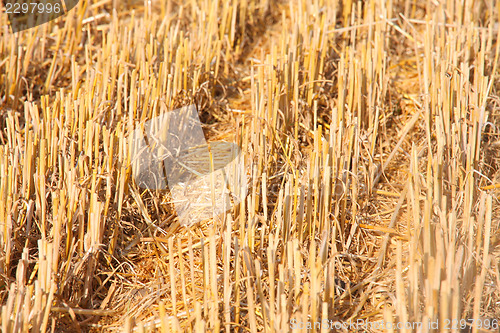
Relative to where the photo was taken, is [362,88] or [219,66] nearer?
[362,88]

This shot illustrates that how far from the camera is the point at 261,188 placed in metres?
1.95

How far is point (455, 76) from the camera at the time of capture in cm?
208

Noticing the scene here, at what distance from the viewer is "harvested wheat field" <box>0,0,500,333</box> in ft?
4.61

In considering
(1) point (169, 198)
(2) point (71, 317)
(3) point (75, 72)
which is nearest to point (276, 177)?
(1) point (169, 198)

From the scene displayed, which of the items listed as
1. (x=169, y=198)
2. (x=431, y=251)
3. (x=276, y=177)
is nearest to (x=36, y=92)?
(x=169, y=198)

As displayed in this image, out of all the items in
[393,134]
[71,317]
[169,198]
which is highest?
[393,134]

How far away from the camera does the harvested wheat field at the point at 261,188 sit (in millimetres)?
1405

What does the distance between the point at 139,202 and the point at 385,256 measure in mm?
921

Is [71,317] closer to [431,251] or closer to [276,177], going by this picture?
[276,177]

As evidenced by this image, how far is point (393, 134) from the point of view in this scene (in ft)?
7.82

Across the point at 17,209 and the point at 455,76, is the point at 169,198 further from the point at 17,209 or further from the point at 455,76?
the point at 455,76

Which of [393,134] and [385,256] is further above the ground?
[393,134]

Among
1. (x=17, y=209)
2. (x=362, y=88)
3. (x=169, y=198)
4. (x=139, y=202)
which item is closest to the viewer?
(x=17, y=209)

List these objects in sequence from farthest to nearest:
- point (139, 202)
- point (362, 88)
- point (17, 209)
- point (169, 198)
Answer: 1. point (362, 88)
2. point (169, 198)
3. point (139, 202)
4. point (17, 209)
